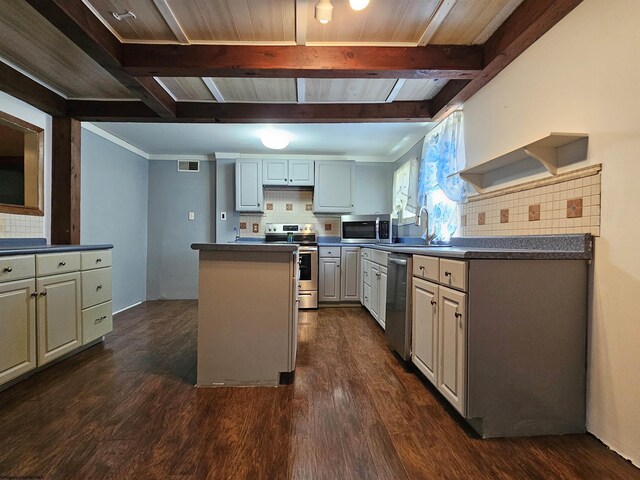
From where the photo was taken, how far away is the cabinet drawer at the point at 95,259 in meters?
2.59

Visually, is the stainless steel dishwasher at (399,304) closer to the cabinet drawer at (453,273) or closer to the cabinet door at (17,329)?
the cabinet drawer at (453,273)

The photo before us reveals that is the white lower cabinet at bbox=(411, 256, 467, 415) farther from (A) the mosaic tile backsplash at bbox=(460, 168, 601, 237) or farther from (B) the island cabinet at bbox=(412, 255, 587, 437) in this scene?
(A) the mosaic tile backsplash at bbox=(460, 168, 601, 237)

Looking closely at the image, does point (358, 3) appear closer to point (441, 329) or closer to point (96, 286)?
point (441, 329)

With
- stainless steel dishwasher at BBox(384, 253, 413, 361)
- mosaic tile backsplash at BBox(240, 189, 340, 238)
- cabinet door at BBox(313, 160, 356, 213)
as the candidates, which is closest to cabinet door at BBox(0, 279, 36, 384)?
stainless steel dishwasher at BBox(384, 253, 413, 361)

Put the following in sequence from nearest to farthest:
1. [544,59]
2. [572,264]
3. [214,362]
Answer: [572,264] → [544,59] → [214,362]

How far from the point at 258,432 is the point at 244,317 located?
0.67 m

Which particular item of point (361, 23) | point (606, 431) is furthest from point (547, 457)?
point (361, 23)

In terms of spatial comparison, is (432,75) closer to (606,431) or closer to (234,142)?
(606,431)

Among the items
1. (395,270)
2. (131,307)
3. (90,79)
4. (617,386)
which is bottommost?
(131,307)

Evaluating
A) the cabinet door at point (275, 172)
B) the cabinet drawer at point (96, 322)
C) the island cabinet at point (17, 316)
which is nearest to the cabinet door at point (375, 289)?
the cabinet door at point (275, 172)

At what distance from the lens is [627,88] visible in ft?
4.46

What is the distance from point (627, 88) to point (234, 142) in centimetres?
380

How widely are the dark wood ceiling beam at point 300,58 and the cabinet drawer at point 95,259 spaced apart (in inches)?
60.6

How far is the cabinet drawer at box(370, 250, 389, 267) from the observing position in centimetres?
306
